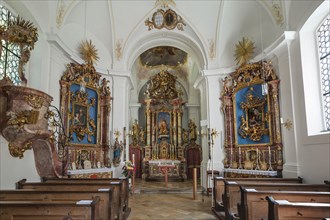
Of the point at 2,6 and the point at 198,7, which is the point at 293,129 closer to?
the point at 198,7

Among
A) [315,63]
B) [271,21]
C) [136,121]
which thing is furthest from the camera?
[136,121]

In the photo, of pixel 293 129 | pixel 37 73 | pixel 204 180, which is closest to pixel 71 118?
pixel 37 73

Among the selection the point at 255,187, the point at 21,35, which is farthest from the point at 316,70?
the point at 21,35

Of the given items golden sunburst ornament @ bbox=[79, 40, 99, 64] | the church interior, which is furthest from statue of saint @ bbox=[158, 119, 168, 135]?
golden sunburst ornament @ bbox=[79, 40, 99, 64]

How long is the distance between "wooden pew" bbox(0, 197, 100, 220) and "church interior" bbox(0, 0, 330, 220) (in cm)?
1

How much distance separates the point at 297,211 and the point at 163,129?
1277cm

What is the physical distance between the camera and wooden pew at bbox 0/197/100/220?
2947 mm

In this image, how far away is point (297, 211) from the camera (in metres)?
2.97

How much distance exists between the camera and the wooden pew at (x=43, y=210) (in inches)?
116

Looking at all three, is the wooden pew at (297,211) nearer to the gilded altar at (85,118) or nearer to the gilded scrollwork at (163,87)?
the gilded altar at (85,118)

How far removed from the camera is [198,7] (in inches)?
384

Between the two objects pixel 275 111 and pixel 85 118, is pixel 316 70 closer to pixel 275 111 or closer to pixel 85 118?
pixel 275 111

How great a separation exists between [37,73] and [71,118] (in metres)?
2.05

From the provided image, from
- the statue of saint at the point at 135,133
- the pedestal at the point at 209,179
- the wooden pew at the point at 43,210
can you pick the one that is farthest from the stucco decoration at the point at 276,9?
the statue of saint at the point at 135,133
